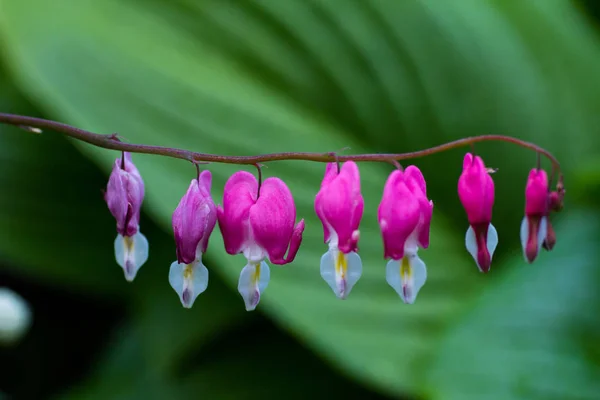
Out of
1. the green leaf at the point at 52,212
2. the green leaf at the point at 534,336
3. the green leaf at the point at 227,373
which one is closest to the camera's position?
the green leaf at the point at 534,336

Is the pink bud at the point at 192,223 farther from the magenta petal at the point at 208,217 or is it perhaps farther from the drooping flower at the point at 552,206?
the drooping flower at the point at 552,206

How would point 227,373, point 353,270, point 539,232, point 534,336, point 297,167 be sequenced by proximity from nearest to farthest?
point 353,270 < point 539,232 < point 534,336 < point 297,167 < point 227,373

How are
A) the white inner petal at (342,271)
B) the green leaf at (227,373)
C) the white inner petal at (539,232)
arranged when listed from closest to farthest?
the white inner petal at (342,271), the white inner petal at (539,232), the green leaf at (227,373)

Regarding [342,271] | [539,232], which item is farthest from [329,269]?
[539,232]

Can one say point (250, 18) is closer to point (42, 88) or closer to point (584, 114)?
point (42, 88)

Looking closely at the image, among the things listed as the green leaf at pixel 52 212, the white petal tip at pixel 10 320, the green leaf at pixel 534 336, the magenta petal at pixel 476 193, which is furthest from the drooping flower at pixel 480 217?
the green leaf at pixel 52 212

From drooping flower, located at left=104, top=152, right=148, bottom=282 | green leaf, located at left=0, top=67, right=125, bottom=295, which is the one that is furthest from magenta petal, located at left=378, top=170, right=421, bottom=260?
green leaf, located at left=0, top=67, right=125, bottom=295

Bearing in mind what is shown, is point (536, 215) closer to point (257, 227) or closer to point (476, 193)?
point (476, 193)
